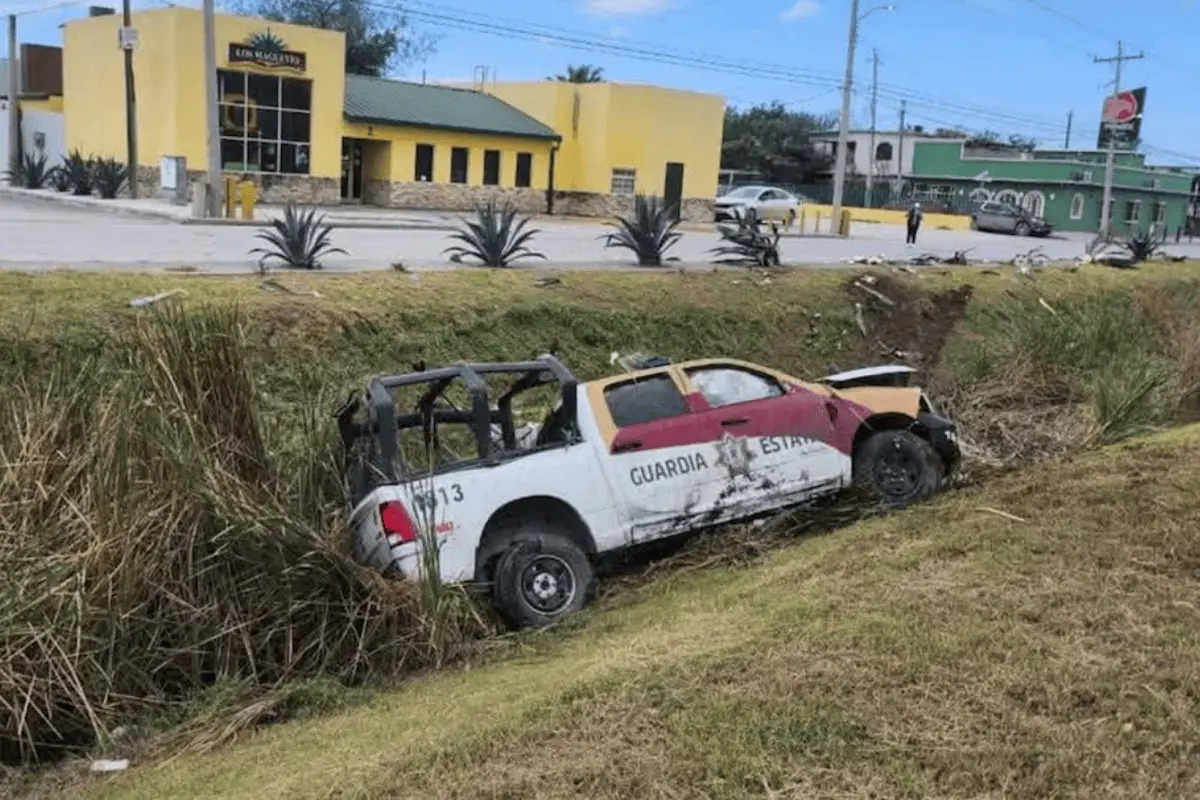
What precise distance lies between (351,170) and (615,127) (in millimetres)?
10913

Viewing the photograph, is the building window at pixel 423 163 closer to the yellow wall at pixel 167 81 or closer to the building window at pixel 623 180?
the yellow wall at pixel 167 81

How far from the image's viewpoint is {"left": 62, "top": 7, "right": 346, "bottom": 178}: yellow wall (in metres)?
35.6

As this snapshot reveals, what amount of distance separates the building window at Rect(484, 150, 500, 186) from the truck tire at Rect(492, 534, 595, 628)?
127 feet

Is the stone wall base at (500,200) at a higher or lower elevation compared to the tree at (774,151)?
lower

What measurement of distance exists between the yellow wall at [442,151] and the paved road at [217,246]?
346 inches

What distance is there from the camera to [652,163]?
156 feet

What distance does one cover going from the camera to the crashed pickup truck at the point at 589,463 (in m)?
7.42

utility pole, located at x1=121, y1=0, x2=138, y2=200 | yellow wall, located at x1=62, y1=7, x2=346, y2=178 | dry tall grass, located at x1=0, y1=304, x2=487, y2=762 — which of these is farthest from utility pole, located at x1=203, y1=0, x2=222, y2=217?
dry tall grass, located at x1=0, y1=304, x2=487, y2=762

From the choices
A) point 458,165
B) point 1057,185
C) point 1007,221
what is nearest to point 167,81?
point 458,165

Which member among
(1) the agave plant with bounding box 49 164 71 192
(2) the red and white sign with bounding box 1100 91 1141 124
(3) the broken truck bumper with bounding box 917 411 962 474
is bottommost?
(3) the broken truck bumper with bounding box 917 411 962 474

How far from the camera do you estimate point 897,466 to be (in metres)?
9.47

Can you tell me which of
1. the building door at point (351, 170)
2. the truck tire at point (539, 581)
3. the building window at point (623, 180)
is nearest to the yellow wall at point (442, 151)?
the building door at point (351, 170)

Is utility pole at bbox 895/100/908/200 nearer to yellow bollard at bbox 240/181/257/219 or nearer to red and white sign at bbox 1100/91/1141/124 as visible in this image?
red and white sign at bbox 1100/91/1141/124

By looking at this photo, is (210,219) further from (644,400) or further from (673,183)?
(673,183)
